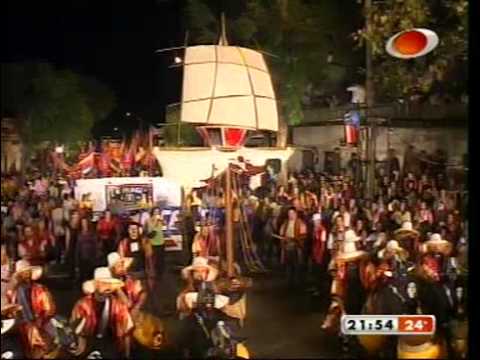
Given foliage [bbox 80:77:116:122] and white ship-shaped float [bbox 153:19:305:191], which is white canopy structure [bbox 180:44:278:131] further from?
foliage [bbox 80:77:116:122]

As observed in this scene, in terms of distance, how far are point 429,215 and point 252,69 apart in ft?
2.04

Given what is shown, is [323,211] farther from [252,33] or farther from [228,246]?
[252,33]

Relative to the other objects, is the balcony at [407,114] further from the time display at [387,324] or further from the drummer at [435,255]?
the time display at [387,324]

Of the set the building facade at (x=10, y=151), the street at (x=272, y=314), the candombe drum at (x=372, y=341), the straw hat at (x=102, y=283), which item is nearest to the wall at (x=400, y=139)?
the street at (x=272, y=314)

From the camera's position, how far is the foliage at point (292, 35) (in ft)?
7.36

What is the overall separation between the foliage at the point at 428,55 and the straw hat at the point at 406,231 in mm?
349

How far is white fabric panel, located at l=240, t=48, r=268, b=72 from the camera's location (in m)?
2.24

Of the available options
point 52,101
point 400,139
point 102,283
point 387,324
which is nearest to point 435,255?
point 387,324

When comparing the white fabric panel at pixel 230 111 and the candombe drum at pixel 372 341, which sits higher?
the white fabric panel at pixel 230 111

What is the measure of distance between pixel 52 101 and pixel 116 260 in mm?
459

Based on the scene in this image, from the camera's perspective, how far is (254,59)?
88.4 inches

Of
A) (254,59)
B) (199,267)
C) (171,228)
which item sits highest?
(254,59)

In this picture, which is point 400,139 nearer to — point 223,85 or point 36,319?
point 223,85

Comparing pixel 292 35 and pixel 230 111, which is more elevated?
pixel 292 35
